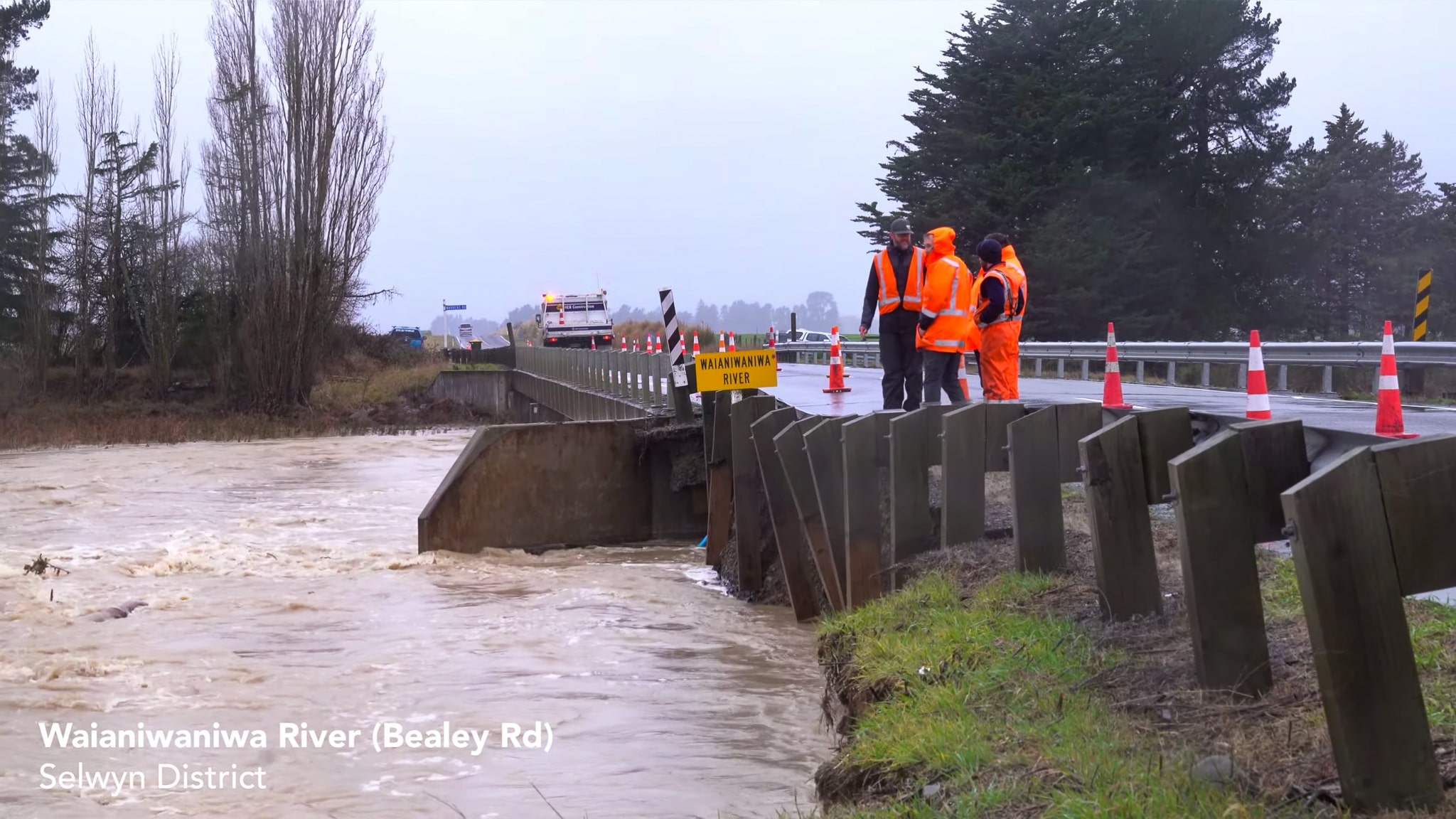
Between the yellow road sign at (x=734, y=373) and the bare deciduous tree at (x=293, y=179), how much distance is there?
95.8ft

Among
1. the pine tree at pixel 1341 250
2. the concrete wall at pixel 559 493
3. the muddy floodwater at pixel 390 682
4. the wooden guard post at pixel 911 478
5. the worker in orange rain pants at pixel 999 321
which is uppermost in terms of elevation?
the pine tree at pixel 1341 250

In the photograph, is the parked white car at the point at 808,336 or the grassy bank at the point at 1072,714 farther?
the parked white car at the point at 808,336

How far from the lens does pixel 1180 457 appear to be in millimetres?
3957

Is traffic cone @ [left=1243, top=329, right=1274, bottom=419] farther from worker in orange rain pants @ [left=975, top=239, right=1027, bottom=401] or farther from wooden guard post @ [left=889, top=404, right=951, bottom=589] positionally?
wooden guard post @ [left=889, top=404, right=951, bottom=589]

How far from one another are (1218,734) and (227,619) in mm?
8964

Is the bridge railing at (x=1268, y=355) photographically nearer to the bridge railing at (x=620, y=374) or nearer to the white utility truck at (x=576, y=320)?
the bridge railing at (x=620, y=374)

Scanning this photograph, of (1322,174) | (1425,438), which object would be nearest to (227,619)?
(1425,438)

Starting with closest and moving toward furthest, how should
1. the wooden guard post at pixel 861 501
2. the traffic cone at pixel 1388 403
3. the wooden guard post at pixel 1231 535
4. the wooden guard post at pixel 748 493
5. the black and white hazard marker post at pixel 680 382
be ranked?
the wooden guard post at pixel 1231 535
the wooden guard post at pixel 861 501
the traffic cone at pixel 1388 403
the wooden guard post at pixel 748 493
the black and white hazard marker post at pixel 680 382

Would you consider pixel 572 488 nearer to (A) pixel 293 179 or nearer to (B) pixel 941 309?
(B) pixel 941 309

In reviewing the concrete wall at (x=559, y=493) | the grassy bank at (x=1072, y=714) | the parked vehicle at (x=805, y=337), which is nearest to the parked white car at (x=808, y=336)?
the parked vehicle at (x=805, y=337)

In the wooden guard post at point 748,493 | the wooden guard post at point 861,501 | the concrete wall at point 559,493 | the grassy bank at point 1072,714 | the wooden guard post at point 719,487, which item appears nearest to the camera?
the grassy bank at point 1072,714

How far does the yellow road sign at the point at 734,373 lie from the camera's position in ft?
42.8

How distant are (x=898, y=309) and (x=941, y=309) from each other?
37 centimetres

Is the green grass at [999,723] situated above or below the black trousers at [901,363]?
below
